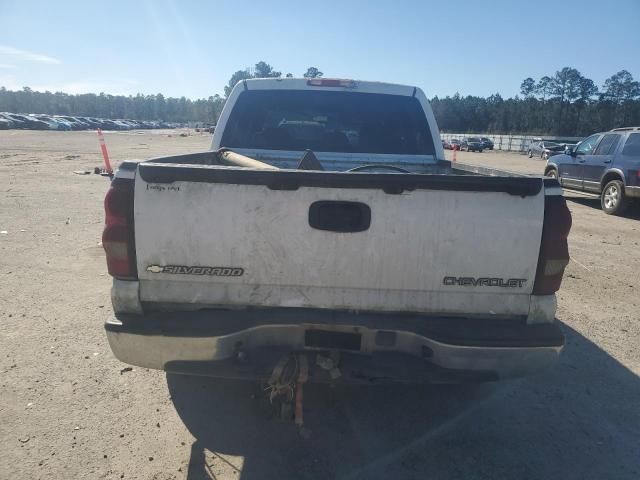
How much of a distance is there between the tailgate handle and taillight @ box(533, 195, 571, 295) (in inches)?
36.8

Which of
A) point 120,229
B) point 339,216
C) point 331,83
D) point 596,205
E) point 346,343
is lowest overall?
point 596,205

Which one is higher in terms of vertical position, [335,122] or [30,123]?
[335,122]

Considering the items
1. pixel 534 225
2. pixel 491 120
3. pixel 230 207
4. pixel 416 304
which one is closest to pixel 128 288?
pixel 230 207

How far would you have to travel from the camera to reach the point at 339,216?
232 centimetres

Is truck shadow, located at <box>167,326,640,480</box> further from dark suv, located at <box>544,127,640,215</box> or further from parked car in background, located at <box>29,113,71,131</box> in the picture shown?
parked car in background, located at <box>29,113,71,131</box>

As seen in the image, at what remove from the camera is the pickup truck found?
2283 millimetres

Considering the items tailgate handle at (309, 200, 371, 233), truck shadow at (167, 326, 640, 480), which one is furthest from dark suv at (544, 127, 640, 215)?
tailgate handle at (309, 200, 371, 233)

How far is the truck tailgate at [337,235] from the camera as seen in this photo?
2275mm

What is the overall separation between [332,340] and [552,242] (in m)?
1.28

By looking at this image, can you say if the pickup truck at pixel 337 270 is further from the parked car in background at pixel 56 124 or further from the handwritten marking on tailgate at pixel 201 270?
the parked car in background at pixel 56 124

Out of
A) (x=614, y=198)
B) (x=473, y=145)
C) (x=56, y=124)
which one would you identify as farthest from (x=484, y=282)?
(x=56, y=124)

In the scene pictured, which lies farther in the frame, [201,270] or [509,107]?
[509,107]

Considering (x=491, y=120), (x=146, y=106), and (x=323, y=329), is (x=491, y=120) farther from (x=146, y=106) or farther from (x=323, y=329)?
(x=323, y=329)

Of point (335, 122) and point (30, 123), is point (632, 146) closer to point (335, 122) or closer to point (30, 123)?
point (335, 122)
